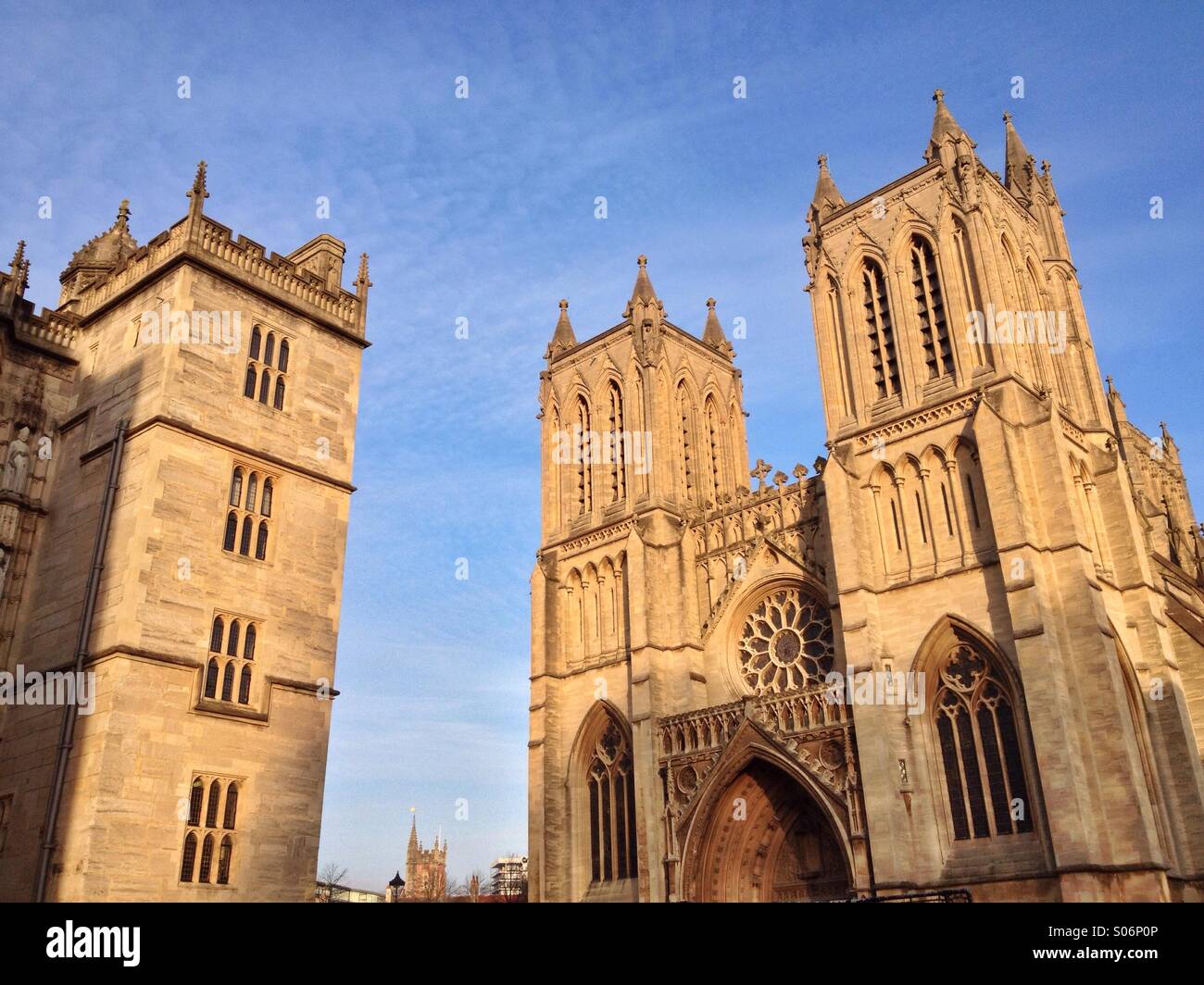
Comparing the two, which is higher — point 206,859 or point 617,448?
point 617,448

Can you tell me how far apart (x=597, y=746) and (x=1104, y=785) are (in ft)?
52.8

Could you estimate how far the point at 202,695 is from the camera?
18.2 meters

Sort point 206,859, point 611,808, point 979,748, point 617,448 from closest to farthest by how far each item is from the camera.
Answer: point 206,859, point 979,748, point 611,808, point 617,448

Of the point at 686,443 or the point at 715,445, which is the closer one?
the point at 686,443

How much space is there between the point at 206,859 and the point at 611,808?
60.3 ft

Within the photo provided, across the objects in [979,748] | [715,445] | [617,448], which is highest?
[715,445]

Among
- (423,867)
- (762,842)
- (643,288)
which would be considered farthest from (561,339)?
(423,867)

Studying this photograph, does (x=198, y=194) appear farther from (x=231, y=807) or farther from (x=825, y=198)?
(x=825, y=198)

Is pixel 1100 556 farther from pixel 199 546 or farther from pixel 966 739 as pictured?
pixel 199 546

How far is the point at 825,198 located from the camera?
122 ft

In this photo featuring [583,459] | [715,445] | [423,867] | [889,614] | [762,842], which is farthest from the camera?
[423,867]

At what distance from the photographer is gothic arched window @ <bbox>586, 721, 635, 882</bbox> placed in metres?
33.3
